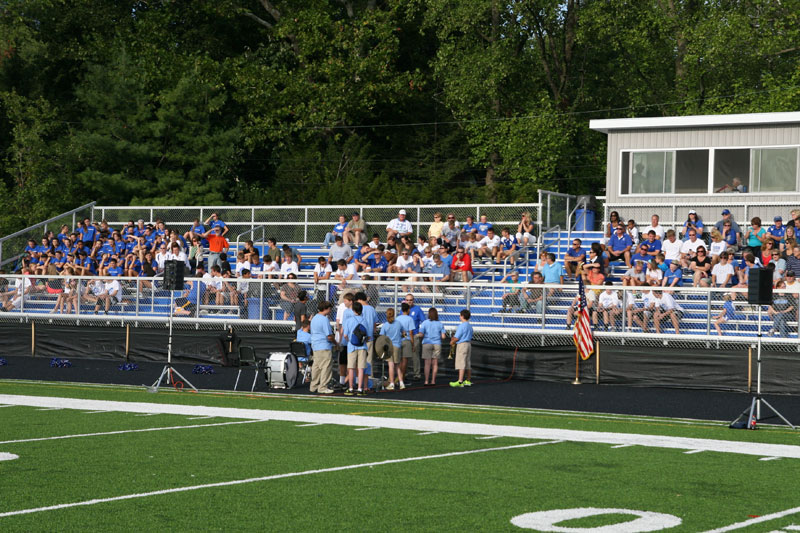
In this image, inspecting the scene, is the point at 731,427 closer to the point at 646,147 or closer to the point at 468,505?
the point at 468,505

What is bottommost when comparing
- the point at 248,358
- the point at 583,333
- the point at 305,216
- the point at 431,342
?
the point at 248,358

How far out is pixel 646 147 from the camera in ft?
99.1

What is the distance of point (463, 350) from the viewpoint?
21.7 meters

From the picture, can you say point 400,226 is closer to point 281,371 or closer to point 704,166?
point 704,166

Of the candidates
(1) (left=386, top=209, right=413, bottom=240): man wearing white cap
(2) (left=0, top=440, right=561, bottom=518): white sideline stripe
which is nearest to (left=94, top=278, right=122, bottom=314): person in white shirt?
(1) (left=386, top=209, right=413, bottom=240): man wearing white cap

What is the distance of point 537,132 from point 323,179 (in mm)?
9622

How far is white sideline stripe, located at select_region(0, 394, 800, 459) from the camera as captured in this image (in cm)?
1262

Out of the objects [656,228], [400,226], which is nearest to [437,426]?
[656,228]

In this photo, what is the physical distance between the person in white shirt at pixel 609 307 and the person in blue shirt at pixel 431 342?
318 centimetres

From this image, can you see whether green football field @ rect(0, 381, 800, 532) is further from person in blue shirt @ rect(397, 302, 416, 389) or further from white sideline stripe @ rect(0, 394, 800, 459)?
person in blue shirt @ rect(397, 302, 416, 389)

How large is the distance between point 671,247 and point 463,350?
6.42 metres

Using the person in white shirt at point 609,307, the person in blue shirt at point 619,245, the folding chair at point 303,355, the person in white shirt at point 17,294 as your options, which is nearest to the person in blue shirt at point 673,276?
the person in white shirt at point 609,307

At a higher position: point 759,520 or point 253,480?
point 759,520

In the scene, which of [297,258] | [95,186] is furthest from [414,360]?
[95,186]
